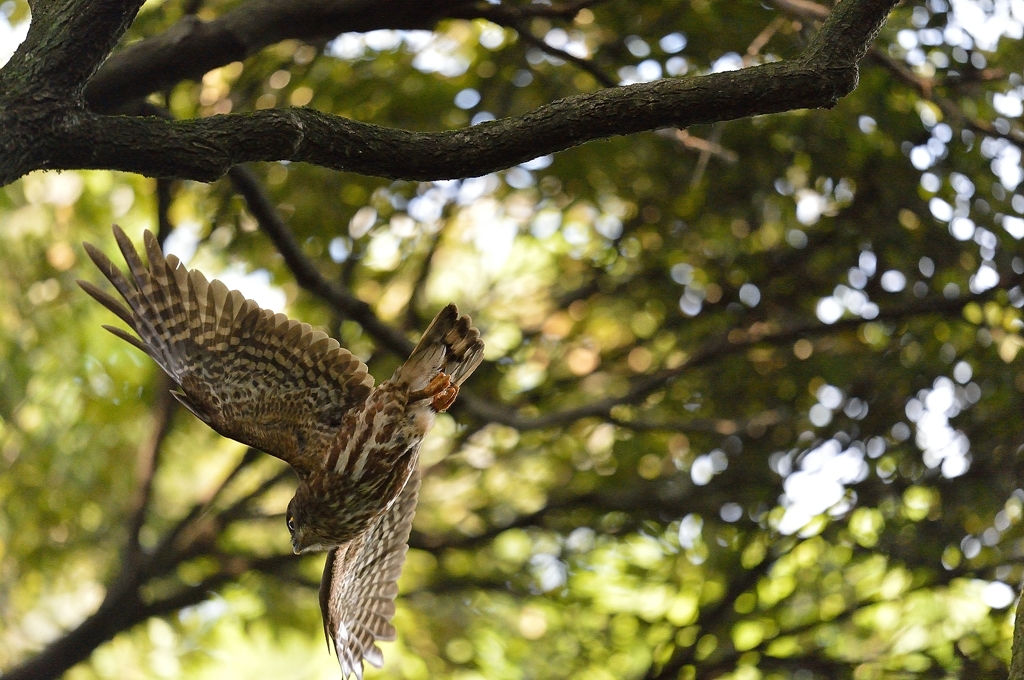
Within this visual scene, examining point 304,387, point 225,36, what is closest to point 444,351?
point 304,387

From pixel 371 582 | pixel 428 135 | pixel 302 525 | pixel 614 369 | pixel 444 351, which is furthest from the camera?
pixel 614 369

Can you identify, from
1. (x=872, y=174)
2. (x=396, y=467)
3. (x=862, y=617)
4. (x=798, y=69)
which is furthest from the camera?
(x=862, y=617)

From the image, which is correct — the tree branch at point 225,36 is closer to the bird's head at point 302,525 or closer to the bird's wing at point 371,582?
the bird's head at point 302,525

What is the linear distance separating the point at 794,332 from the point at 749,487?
1.16 meters

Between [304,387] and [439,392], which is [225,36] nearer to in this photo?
[304,387]

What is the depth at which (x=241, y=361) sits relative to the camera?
3.96 m

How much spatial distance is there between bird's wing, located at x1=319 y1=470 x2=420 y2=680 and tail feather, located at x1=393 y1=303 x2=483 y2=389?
926 millimetres

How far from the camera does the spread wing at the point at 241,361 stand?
3789mm

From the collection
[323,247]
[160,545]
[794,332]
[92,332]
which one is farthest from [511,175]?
[160,545]

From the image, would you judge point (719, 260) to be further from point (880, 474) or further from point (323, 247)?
point (323, 247)

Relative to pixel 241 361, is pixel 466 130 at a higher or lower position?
higher

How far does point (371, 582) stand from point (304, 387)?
1551 mm

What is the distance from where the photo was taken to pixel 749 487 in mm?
6375

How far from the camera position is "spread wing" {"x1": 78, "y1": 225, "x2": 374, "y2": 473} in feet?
12.4
